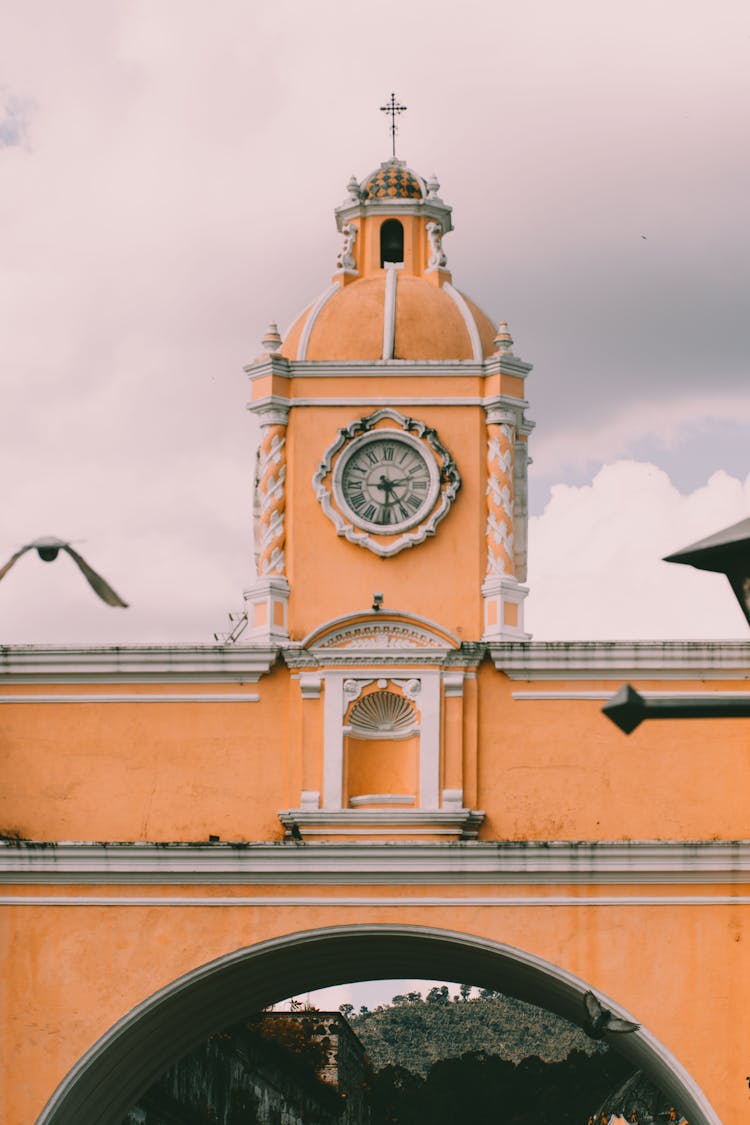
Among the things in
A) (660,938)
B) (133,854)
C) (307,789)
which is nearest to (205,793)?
(307,789)

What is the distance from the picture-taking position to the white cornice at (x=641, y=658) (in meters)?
24.1

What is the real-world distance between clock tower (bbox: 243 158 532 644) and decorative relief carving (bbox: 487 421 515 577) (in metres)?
0.02

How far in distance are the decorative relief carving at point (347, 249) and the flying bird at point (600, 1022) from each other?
971 centimetres

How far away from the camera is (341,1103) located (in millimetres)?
38688

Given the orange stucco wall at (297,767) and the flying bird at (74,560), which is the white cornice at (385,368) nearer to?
the orange stucco wall at (297,767)

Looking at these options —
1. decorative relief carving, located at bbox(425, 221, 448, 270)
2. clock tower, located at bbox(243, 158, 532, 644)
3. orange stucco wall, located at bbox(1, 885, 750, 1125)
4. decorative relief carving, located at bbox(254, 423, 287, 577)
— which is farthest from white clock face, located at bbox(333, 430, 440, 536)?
orange stucco wall, located at bbox(1, 885, 750, 1125)

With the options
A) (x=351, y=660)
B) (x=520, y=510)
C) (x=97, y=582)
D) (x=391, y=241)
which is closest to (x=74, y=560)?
(x=97, y=582)

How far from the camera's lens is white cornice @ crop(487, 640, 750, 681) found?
24109mm

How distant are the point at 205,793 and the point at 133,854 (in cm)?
307

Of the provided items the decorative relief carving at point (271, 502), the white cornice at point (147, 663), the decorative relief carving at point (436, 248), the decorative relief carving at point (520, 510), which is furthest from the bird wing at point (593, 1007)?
the decorative relief carving at point (436, 248)

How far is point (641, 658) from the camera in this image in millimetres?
24156

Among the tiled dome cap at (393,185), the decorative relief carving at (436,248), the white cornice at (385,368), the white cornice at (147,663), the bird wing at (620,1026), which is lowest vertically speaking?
the bird wing at (620,1026)

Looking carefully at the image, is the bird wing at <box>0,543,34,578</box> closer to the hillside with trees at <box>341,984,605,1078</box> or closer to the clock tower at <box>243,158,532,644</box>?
the clock tower at <box>243,158,532,644</box>

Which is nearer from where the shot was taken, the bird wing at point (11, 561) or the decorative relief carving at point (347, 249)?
A: the bird wing at point (11, 561)
